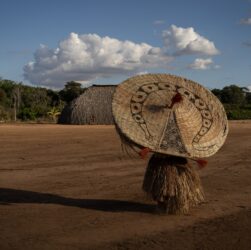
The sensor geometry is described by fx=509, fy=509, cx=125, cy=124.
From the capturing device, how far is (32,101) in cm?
5100

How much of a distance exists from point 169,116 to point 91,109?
96.3 ft

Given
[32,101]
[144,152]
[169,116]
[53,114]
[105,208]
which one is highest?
[32,101]

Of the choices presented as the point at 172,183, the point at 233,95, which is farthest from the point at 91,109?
the point at 233,95

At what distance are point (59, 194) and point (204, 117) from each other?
294 cm

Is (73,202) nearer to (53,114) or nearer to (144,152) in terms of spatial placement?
(144,152)

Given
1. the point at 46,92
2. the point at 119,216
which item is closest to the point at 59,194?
the point at 119,216

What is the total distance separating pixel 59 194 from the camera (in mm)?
9031

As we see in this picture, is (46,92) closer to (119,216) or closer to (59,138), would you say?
(59,138)

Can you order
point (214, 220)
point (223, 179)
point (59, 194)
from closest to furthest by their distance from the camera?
point (214, 220) → point (59, 194) → point (223, 179)

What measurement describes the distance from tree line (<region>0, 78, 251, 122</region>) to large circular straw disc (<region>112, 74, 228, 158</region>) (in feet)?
103

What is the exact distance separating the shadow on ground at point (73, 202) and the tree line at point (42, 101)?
30.2m

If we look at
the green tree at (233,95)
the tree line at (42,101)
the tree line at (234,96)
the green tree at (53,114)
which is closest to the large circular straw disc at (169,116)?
the tree line at (42,101)

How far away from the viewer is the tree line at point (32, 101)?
41.6 m

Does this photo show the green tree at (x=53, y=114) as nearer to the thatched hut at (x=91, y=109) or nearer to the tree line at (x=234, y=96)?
the thatched hut at (x=91, y=109)
